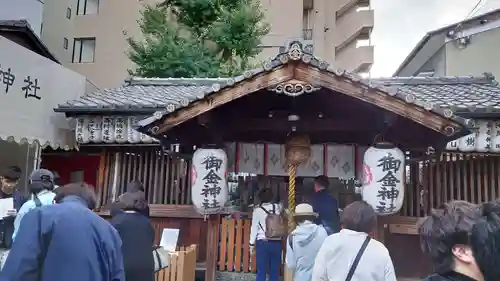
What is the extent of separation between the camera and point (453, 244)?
7.33 feet

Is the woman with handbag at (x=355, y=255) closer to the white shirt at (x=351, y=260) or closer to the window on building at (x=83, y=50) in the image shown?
the white shirt at (x=351, y=260)

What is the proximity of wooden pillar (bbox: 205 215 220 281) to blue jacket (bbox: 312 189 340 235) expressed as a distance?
249 centimetres

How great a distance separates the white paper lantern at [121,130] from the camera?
9.27 m

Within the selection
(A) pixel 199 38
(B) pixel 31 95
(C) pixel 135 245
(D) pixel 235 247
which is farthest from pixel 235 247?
(A) pixel 199 38

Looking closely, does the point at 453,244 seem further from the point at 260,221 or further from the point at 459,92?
the point at 459,92

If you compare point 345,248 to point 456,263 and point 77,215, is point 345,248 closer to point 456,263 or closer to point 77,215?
point 456,263

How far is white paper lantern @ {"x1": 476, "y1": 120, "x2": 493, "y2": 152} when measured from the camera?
8.37 m

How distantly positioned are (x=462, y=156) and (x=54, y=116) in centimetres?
930

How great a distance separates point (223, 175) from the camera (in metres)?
7.65

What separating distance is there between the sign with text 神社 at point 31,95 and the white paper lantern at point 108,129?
4.77ft

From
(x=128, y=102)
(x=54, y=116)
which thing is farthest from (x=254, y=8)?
(x=54, y=116)

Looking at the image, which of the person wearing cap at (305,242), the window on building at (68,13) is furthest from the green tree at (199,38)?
the window on building at (68,13)

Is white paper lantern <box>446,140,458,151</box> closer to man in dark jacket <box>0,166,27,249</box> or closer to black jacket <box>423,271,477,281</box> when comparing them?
black jacket <box>423,271,477,281</box>

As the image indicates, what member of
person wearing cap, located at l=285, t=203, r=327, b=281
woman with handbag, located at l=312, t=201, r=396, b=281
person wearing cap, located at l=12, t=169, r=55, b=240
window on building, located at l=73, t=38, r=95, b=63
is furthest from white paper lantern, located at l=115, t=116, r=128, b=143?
window on building, located at l=73, t=38, r=95, b=63
